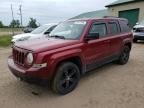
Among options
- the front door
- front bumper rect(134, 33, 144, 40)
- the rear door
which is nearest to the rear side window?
the rear door

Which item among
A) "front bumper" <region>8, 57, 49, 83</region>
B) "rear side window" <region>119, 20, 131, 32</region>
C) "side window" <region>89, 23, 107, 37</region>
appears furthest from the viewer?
"rear side window" <region>119, 20, 131, 32</region>

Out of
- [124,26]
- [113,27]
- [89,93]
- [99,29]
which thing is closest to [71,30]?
[99,29]

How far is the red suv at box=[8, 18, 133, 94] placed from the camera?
3.87 metres

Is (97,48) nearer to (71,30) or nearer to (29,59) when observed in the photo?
(71,30)

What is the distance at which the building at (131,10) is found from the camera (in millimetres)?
20359

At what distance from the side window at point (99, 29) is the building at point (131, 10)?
54.0 feet

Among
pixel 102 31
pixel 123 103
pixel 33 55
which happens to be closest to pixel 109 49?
pixel 102 31

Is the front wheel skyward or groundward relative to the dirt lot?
skyward

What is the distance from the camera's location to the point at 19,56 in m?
4.26

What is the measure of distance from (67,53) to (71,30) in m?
1.09

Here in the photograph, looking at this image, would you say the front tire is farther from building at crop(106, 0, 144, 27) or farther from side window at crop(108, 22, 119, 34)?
building at crop(106, 0, 144, 27)

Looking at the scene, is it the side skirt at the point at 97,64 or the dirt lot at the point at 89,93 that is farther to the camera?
the side skirt at the point at 97,64

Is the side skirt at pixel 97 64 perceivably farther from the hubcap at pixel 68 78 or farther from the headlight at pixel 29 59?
the headlight at pixel 29 59

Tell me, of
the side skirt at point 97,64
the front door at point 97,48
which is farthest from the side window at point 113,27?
the side skirt at point 97,64
